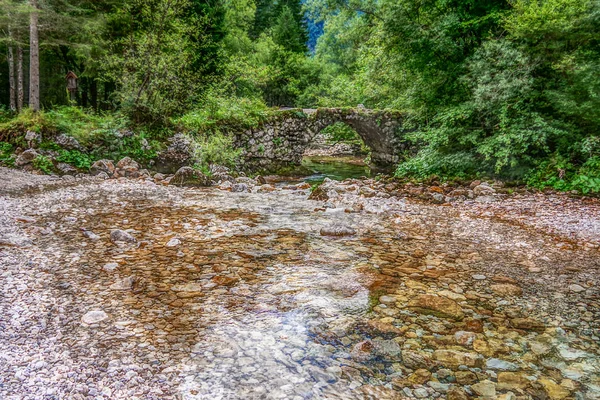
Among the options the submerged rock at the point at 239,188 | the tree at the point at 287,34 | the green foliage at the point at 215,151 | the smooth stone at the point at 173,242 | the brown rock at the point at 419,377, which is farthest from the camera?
the tree at the point at 287,34

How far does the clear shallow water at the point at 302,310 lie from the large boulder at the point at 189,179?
3543mm

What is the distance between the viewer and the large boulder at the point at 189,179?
326 inches

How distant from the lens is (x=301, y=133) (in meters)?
14.4

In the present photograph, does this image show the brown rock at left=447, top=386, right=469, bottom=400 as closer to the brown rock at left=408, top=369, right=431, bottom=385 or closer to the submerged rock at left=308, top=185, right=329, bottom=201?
the brown rock at left=408, top=369, right=431, bottom=385

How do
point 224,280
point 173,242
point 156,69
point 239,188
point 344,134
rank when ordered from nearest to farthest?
point 224,280, point 173,242, point 239,188, point 156,69, point 344,134

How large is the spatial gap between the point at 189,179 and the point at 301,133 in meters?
6.97

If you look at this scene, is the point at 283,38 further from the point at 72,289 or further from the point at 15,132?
the point at 72,289

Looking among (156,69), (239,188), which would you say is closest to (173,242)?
(239,188)

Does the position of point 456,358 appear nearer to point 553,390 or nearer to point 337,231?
point 553,390

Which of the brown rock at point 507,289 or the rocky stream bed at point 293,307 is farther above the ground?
the brown rock at point 507,289

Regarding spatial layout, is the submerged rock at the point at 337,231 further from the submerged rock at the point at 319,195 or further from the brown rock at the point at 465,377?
the brown rock at the point at 465,377

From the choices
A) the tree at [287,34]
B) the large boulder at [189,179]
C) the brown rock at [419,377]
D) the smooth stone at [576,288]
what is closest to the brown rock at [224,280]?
the brown rock at [419,377]

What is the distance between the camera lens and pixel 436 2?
29.1 ft

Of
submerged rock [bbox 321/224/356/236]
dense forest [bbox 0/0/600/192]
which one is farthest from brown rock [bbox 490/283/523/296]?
dense forest [bbox 0/0/600/192]
